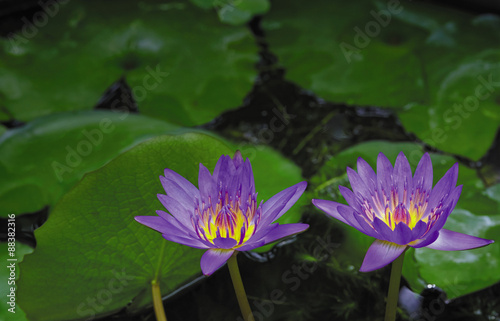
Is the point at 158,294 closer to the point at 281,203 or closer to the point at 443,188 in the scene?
the point at 281,203

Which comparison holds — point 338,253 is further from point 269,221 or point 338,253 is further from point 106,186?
point 106,186

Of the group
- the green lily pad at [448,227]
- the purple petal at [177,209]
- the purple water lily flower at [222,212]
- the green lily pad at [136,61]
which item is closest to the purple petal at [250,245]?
the purple water lily flower at [222,212]

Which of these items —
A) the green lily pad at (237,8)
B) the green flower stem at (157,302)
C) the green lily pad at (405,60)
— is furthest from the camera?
the green lily pad at (237,8)

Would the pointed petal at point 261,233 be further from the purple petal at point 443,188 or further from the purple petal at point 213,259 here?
the purple petal at point 443,188

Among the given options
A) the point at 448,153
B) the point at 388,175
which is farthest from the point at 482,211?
the point at 388,175

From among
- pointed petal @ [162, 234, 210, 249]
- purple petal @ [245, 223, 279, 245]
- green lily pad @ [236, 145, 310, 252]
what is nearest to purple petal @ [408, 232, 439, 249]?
purple petal @ [245, 223, 279, 245]

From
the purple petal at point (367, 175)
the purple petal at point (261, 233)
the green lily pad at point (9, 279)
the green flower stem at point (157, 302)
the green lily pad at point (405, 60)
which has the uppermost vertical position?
the purple petal at point (367, 175)

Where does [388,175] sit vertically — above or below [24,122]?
above

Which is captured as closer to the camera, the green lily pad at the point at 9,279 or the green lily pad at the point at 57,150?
the green lily pad at the point at 9,279
